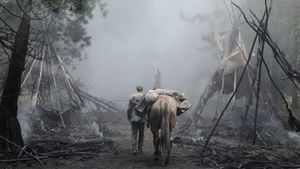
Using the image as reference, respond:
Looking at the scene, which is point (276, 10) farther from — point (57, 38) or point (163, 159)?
point (163, 159)

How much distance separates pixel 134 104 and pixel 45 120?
7368mm

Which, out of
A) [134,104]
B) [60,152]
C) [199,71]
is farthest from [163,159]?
[199,71]

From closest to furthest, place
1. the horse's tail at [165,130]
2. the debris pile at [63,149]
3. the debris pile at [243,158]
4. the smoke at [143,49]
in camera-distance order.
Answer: the debris pile at [243,158] → the horse's tail at [165,130] → the debris pile at [63,149] → the smoke at [143,49]

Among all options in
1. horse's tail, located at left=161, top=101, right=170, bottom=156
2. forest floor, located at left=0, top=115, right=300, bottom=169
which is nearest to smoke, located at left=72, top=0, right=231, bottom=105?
forest floor, located at left=0, top=115, right=300, bottom=169

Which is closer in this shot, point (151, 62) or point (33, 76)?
point (33, 76)

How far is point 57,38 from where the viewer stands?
19719 mm

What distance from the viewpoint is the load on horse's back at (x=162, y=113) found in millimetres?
9883

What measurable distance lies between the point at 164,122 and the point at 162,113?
233 mm

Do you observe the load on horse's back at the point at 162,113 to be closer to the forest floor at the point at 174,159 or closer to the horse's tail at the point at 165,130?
the horse's tail at the point at 165,130

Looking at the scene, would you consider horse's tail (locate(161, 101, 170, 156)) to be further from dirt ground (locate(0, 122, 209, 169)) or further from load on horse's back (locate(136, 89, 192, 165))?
dirt ground (locate(0, 122, 209, 169))

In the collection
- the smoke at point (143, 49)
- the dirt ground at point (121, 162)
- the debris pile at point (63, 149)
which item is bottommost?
the dirt ground at point (121, 162)

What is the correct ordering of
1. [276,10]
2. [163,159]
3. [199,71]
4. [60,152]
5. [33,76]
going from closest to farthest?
[163,159]
[60,152]
[33,76]
[276,10]
[199,71]

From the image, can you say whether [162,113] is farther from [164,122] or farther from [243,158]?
[243,158]

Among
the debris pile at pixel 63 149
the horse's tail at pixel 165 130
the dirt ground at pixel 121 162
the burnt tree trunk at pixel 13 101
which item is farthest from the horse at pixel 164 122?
the burnt tree trunk at pixel 13 101
